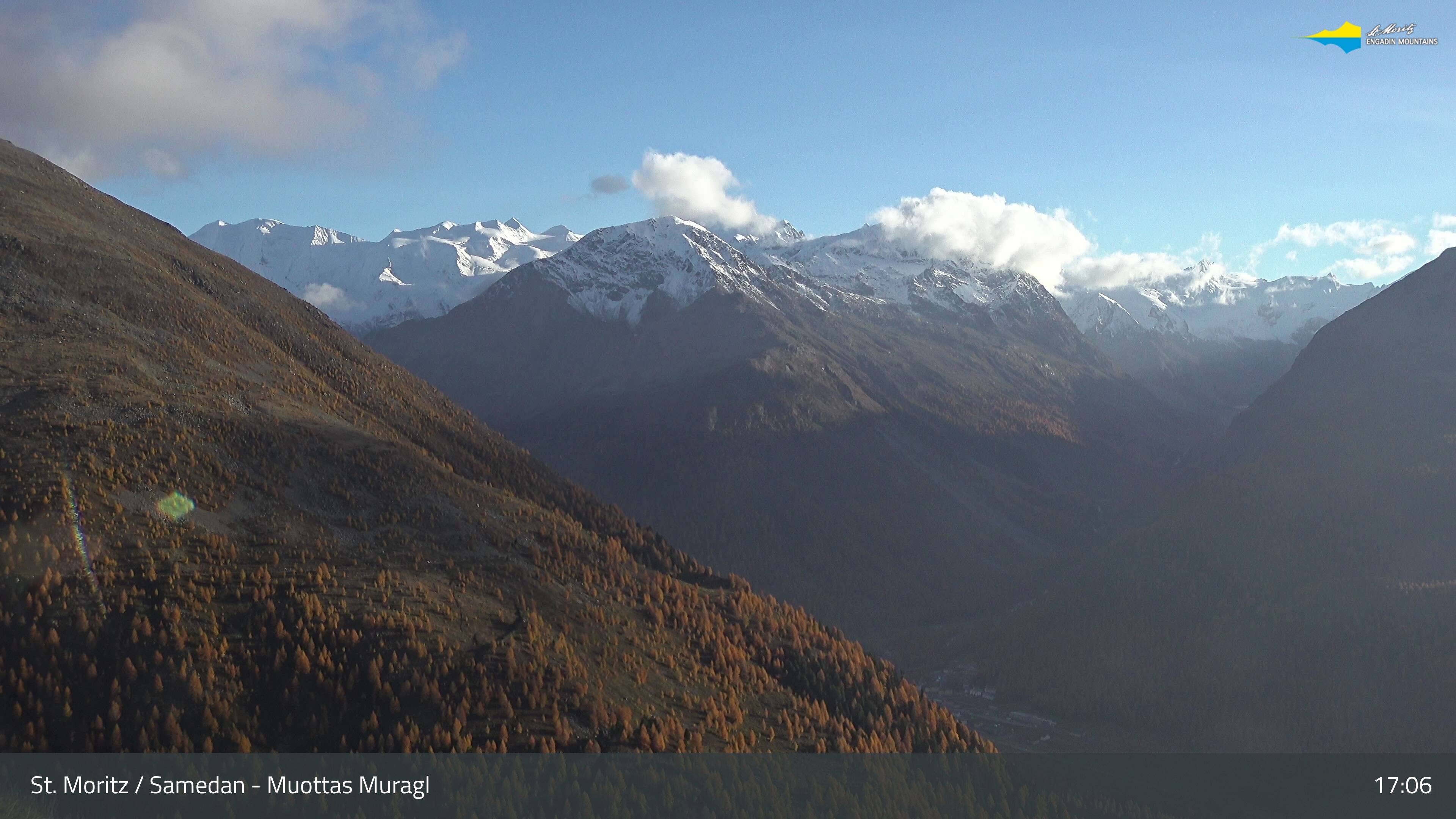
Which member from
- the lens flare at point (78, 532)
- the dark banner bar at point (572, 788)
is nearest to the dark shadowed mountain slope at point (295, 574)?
the lens flare at point (78, 532)

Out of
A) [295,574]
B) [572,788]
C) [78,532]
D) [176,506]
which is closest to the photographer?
[572,788]

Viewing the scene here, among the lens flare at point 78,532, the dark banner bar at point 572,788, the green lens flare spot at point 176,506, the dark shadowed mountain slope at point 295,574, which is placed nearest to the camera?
the dark banner bar at point 572,788

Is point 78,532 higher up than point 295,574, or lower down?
higher up

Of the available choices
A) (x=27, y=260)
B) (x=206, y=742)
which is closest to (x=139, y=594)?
(x=206, y=742)

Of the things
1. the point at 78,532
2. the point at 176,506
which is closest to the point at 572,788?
the point at 78,532

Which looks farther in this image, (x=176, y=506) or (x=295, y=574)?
(x=176, y=506)

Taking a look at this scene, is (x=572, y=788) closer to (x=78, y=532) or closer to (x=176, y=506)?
(x=78, y=532)

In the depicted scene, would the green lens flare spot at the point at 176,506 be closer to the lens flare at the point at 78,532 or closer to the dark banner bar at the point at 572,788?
the lens flare at the point at 78,532
